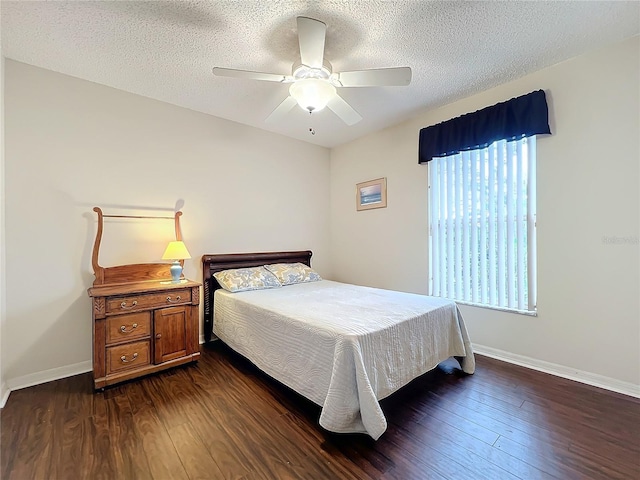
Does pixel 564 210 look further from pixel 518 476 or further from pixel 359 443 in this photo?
pixel 359 443

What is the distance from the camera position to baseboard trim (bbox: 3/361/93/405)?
226 centimetres

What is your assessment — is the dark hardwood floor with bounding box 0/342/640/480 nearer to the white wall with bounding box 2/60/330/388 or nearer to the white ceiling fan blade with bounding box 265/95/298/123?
the white wall with bounding box 2/60/330/388

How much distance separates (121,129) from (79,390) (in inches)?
94.0

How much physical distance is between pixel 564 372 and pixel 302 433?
232 cm

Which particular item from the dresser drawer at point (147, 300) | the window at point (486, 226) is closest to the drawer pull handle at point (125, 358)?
the dresser drawer at point (147, 300)

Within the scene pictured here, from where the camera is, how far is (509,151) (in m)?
2.69

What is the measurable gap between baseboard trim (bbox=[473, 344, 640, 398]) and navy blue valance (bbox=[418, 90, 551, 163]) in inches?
81.3

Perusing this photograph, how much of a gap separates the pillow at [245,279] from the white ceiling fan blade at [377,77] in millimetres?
2194

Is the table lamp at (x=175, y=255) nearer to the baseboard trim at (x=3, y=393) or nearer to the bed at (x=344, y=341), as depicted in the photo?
the bed at (x=344, y=341)

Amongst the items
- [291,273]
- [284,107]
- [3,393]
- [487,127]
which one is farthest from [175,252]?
[487,127]

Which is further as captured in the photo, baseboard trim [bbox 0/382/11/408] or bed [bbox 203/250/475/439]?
baseboard trim [bbox 0/382/11/408]

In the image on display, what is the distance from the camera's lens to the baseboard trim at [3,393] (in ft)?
6.62

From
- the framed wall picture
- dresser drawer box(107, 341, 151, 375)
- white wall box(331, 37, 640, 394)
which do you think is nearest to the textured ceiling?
white wall box(331, 37, 640, 394)

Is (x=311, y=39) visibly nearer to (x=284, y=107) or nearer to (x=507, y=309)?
(x=284, y=107)
